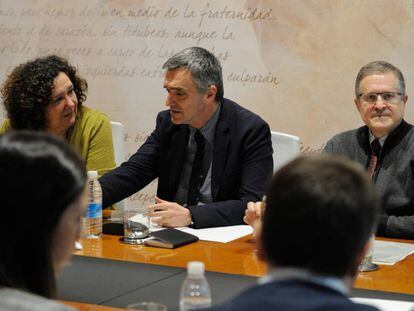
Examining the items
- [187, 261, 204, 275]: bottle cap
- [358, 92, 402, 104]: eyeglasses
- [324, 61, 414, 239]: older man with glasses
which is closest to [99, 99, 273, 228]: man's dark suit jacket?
[324, 61, 414, 239]: older man with glasses

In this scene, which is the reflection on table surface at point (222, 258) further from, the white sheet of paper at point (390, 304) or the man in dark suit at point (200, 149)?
the man in dark suit at point (200, 149)

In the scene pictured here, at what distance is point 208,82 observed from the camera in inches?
142

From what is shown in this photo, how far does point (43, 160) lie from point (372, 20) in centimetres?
330

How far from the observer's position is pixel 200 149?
3.59m

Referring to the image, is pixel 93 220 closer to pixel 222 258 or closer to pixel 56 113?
pixel 222 258

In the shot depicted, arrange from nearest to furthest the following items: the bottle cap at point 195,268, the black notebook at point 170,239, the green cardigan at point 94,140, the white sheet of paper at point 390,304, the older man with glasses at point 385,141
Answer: the bottle cap at point 195,268, the white sheet of paper at point 390,304, the black notebook at point 170,239, the older man with glasses at point 385,141, the green cardigan at point 94,140

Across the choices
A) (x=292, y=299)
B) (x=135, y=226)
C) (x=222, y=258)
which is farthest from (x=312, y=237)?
(x=135, y=226)

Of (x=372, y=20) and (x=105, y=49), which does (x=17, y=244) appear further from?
(x=105, y=49)

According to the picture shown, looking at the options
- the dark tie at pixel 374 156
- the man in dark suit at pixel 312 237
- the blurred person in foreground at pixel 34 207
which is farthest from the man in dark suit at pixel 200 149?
the man in dark suit at pixel 312 237

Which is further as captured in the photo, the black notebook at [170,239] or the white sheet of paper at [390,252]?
the black notebook at [170,239]

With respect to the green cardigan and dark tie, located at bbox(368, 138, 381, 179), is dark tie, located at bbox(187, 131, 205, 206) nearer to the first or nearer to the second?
the green cardigan

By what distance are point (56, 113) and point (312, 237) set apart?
291 centimetres

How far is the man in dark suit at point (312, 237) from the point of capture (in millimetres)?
1105

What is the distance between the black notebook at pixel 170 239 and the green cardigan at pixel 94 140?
39.6 inches
